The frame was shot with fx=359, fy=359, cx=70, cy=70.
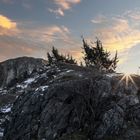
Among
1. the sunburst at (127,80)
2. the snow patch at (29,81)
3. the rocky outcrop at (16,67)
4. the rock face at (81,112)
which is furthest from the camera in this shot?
the rocky outcrop at (16,67)

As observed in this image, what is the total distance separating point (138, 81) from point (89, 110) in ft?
20.4

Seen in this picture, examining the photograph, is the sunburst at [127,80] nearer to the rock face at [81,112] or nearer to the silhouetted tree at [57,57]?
the rock face at [81,112]

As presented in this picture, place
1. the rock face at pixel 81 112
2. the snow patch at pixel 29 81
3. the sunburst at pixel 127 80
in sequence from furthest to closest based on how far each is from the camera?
the snow patch at pixel 29 81 → the sunburst at pixel 127 80 → the rock face at pixel 81 112

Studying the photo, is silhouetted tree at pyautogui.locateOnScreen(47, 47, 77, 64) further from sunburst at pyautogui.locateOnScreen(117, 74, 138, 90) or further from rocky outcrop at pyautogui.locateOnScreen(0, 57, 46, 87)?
sunburst at pyautogui.locateOnScreen(117, 74, 138, 90)

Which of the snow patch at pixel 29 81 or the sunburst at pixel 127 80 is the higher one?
the snow patch at pixel 29 81

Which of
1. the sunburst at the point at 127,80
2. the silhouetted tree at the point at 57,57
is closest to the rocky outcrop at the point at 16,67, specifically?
the silhouetted tree at the point at 57,57

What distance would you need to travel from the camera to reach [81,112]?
28578 mm

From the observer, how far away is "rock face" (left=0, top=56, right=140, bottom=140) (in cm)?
2698

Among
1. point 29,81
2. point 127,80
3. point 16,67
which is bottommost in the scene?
point 127,80

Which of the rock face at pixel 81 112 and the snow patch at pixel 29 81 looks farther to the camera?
the snow patch at pixel 29 81

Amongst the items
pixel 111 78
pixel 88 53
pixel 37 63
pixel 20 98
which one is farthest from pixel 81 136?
pixel 37 63

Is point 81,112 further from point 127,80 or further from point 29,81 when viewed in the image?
point 29,81

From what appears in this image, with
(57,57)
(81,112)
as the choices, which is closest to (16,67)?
(57,57)

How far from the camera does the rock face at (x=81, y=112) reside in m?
27.0
